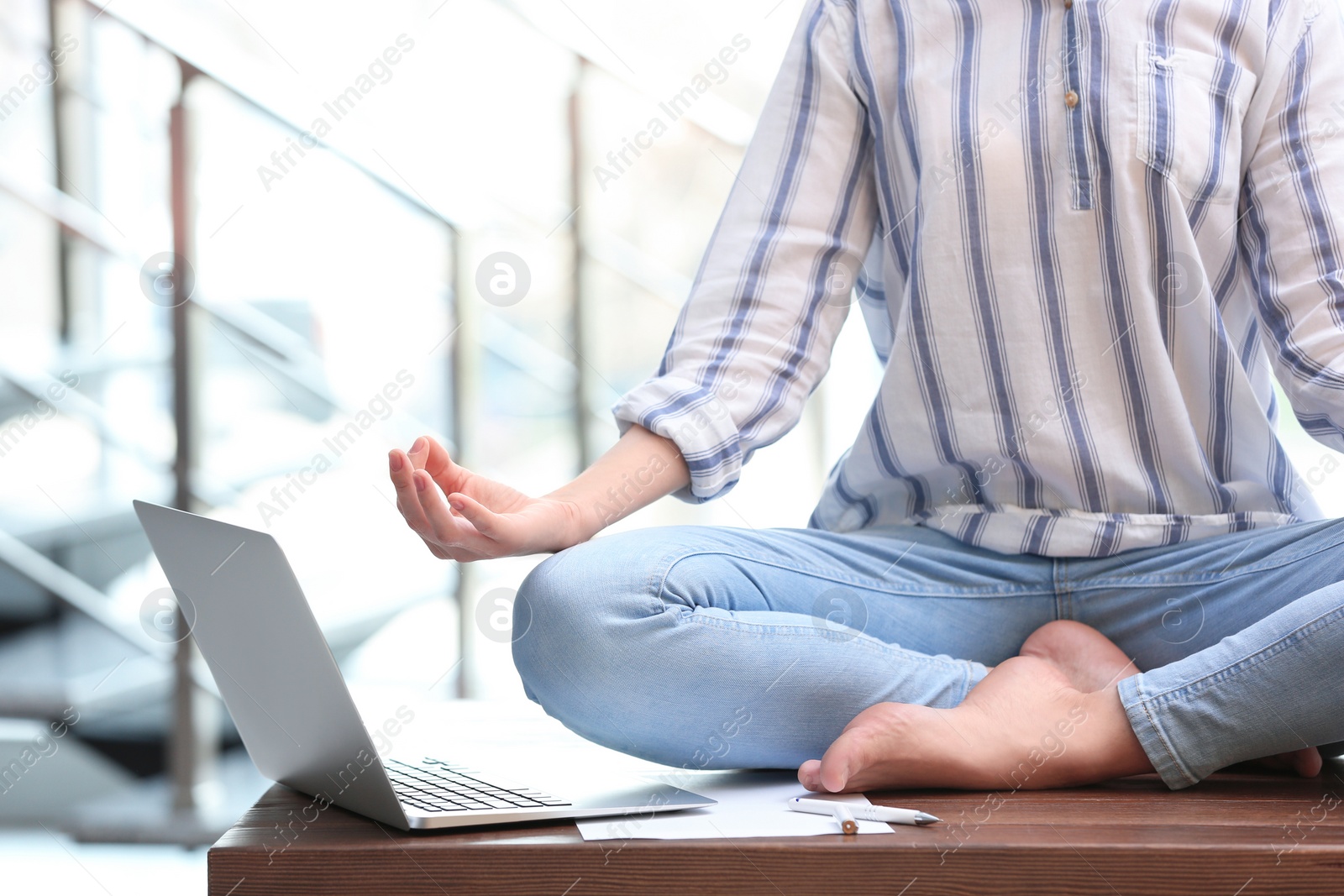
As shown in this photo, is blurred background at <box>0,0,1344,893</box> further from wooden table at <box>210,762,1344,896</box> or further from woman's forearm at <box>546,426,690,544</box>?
wooden table at <box>210,762,1344,896</box>

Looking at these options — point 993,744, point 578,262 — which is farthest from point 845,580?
point 578,262

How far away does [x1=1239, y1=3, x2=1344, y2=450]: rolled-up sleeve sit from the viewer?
0.77 m

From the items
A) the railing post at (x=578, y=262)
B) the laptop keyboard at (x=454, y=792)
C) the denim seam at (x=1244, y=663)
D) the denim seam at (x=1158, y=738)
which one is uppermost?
the railing post at (x=578, y=262)

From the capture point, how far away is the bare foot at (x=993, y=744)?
24.5 inches

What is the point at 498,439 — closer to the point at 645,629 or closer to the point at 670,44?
the point at 670,44

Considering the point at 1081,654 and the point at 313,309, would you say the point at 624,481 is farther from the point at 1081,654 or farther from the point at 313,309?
the point at 313,309

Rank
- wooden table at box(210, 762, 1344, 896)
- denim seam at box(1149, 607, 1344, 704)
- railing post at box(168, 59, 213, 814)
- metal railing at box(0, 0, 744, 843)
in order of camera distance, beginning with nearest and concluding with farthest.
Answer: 1. wooden table at box(210, 762, 1344, 896)
2. denim seam at box(1149, 607, 1344, 704)
3. railing post at box(168, 59, 213, 814)
4. metal railing at box(0, 0, 744, 843)

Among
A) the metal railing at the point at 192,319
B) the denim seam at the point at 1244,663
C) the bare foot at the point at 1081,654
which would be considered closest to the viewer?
the denim seam at the point at 1244,663

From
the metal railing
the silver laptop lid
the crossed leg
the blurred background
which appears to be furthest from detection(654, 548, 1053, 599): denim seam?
the metal railing

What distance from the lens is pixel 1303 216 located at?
0.81 m

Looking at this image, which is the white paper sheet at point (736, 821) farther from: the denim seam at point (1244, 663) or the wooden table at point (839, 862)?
the denim seam at point (1244, 663)

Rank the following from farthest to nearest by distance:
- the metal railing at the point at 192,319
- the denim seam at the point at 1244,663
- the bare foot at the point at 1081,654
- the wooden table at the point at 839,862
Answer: the metal railing at the point at 192,319, the bare foot at the point at 1081,654, the denim seam at the point at 1244,663, the wooden table at the point at 839,862

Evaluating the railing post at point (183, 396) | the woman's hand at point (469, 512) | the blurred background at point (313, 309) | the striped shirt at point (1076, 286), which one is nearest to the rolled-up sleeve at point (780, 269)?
the striped shirt at point (1076, 286)

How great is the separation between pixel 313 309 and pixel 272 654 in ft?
5.88
